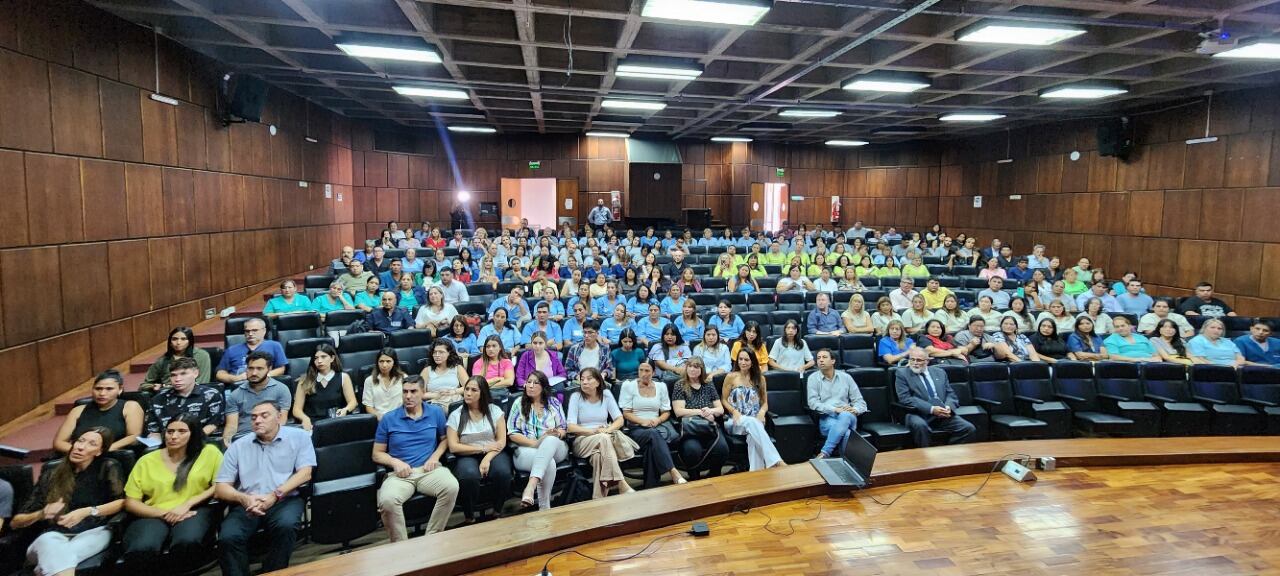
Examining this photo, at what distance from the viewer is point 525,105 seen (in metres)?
11.0

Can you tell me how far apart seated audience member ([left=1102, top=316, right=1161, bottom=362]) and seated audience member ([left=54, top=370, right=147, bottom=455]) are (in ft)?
28.7

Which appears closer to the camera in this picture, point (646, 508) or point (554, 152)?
point (646, 508)

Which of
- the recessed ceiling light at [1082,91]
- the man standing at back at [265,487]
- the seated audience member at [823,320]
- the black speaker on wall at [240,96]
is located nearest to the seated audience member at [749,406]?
the seated audience member at [823,320]

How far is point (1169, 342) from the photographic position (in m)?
6.61

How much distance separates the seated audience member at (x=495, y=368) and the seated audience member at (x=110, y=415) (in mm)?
2280

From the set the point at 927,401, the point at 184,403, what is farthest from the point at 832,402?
the point at 184,403

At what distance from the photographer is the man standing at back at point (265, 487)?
3.23m

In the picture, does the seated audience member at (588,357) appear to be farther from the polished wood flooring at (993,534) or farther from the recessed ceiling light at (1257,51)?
the recessed ceiling light at (1257,51)

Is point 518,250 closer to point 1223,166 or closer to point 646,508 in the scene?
point 646,508

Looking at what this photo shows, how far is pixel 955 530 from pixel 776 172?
14.9 metres

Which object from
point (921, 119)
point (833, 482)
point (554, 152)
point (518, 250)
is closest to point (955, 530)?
point (833, 482)

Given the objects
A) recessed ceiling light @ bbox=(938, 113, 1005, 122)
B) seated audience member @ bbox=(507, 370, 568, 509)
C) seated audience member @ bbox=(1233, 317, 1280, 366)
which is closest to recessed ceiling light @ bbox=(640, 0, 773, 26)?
seated audience member @ bbox=(507, 370, 568, 509)

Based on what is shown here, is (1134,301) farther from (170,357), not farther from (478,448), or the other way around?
(170,357)

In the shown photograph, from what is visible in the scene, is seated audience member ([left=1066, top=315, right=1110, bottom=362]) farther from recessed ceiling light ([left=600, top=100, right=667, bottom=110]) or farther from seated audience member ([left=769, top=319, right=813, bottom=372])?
recessed ceiling light ([left=600, top=100, right=667, bottom=110])
